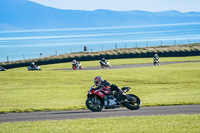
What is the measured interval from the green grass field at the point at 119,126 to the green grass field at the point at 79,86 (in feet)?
16.7

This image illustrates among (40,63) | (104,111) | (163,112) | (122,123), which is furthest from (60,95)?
Result: (40,63)

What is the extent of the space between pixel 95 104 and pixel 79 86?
551 inches

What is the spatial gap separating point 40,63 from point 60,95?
137ft

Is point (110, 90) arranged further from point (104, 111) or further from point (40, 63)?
point (40, 63)

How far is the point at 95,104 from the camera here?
16.1 metres

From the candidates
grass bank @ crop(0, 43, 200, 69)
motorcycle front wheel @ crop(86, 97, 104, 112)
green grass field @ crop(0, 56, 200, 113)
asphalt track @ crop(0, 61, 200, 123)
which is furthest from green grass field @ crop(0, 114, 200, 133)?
grass bank @ crop(0, 43, 200, 69)

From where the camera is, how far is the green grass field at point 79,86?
21.2 m

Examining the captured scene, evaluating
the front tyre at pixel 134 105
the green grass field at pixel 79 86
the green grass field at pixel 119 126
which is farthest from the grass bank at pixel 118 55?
the green grass field at pixel 119 126

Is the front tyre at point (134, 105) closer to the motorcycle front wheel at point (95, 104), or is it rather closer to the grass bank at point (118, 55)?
the motorcycle front wheel at point (95, 104)

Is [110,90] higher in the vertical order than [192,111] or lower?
higher

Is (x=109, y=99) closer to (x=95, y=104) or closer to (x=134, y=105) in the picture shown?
(x=95, y=104)

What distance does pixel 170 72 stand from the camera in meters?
37.5

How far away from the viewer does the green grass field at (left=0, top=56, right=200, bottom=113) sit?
2119cm

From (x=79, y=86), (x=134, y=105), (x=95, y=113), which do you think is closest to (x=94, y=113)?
(x=95, y=113)
